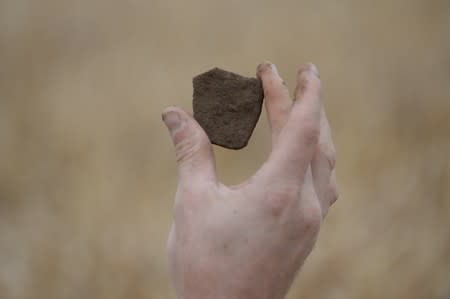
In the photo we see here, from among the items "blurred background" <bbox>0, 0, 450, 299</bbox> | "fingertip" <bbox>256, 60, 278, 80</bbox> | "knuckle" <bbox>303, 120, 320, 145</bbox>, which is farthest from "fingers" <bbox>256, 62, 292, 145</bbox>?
"blurred background" <bbox>0, 0, 450, 299</bbox>

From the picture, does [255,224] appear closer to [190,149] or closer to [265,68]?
[190,149]

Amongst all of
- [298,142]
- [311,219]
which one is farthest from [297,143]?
[311,219]

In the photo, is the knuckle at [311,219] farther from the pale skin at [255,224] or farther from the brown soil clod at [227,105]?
the brown soil clod at [227,105]

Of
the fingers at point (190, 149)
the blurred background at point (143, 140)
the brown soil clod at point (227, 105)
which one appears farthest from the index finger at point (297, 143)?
the blurred background at point (143, 140)

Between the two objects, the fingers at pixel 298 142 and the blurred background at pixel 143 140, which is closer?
the fingers at pixel 298 142

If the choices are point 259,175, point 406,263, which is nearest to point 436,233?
point 406,263

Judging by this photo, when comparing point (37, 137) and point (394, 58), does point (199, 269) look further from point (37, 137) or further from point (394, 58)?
point (394, 58)
